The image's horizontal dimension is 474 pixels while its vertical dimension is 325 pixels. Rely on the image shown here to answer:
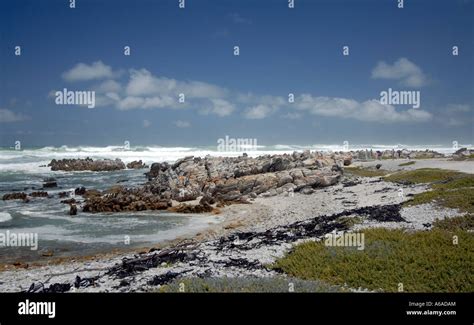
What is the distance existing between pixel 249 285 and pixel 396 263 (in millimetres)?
5172

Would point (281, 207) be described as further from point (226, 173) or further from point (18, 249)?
point (18, 249)

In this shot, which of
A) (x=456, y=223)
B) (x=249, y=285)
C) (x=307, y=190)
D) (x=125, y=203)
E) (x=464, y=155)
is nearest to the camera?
(x=249, y=285)

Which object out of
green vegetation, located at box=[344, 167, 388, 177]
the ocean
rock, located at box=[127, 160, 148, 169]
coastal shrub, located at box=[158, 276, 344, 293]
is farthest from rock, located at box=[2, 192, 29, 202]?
green vegetation, located at box=[344, 167, 388, 177]

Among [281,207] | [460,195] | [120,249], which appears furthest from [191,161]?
[460,195]

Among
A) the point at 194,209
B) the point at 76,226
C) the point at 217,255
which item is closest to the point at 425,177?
the point at 194,209

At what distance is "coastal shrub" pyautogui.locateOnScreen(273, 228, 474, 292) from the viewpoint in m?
11.1

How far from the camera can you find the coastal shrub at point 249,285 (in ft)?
36.0

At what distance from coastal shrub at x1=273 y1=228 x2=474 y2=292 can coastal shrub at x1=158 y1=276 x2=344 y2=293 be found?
67 cm

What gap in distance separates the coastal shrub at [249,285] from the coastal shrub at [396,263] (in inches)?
26.3

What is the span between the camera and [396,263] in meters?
12.1

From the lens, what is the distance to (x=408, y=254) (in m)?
12.6

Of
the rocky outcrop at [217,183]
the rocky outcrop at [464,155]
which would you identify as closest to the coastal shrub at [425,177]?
the rocky outcrop at [217,183]

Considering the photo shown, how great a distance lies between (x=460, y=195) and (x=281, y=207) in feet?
40.4

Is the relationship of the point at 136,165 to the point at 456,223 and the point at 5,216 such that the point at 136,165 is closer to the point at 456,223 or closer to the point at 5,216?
the point at 5,216
